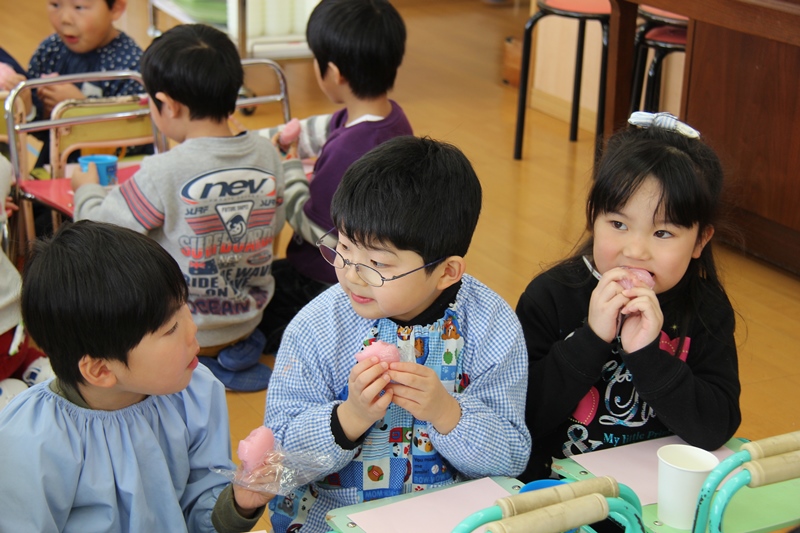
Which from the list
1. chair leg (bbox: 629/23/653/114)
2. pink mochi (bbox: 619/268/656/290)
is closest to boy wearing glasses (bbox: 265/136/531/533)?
pink mochi (bbox: 619/268/656/290)

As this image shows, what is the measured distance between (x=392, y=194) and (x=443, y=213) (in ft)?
0.29

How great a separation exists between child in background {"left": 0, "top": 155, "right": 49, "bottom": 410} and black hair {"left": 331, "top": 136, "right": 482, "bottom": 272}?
40.1 inches

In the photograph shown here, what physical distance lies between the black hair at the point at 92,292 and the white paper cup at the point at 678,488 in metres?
0.77

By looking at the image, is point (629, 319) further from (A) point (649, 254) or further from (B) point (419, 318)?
(B) point (419, 318)

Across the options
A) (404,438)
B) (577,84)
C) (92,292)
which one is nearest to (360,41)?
(404,438)

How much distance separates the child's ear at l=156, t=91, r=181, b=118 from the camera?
2.77m

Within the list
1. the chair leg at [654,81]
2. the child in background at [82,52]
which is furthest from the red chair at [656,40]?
the child in background at [82,52]

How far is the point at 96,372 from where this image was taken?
143 centimetres

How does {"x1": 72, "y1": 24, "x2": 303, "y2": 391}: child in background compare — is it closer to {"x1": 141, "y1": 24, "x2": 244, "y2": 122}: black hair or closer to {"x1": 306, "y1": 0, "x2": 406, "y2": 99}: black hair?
{"x1": 141, "y1": 24, "x2": 244, "y2": 122}: black hair

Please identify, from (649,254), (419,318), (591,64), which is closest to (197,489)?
(419,318)

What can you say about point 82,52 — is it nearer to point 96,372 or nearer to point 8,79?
point 8,79

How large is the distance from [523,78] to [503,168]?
0.45 m

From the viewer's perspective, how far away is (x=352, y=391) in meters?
1.46

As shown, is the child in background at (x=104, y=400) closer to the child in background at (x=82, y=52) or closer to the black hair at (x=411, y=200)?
the black hair at (x=411, y=200)
